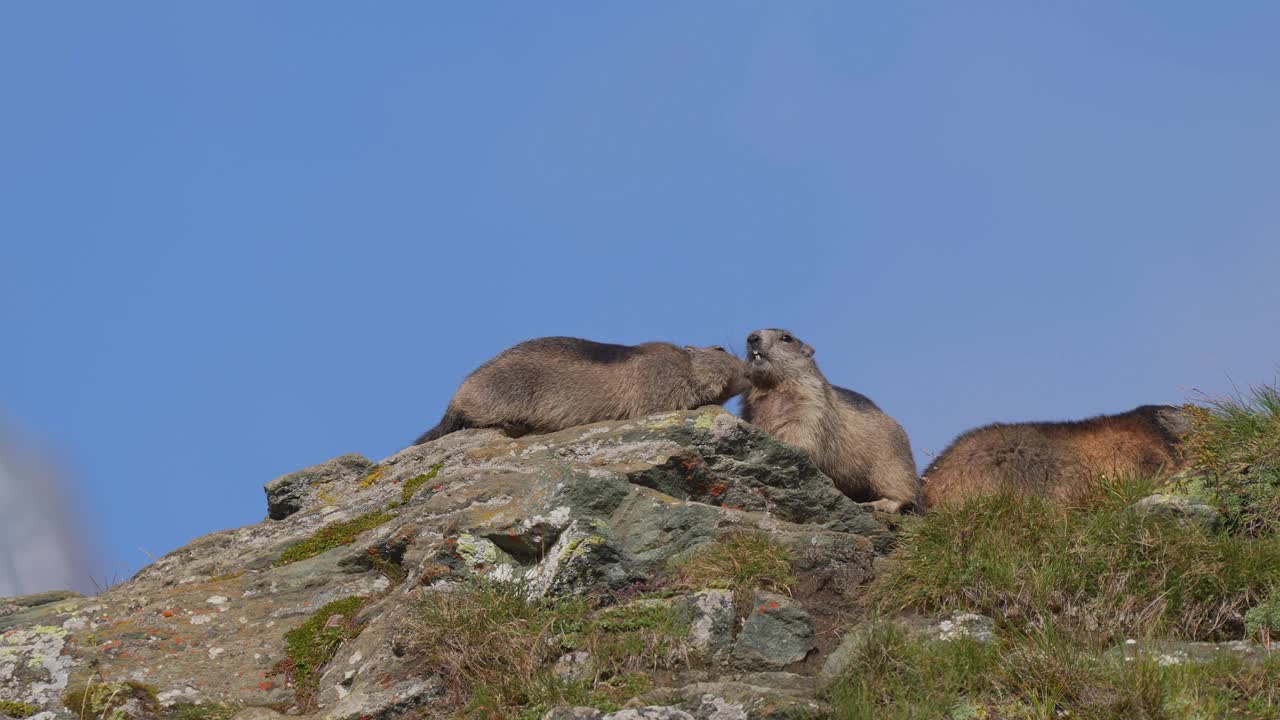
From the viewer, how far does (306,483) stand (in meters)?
12.1

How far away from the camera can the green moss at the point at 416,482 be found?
10.9 m

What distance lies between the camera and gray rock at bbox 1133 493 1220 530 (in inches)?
344

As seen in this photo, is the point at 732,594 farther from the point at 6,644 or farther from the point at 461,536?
the point at 6,644

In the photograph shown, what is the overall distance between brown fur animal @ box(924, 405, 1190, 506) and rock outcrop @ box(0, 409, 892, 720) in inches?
79.0

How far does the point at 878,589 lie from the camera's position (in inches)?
324

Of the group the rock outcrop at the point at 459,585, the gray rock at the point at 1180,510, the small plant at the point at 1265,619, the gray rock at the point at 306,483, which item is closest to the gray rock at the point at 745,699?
the rock outcrop at the point at 459,585

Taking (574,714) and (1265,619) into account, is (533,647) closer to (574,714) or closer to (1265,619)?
(574,714)

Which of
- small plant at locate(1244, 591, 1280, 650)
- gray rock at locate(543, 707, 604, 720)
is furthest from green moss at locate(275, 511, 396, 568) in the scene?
small plant at locate(1244, 591, 1280, 650)

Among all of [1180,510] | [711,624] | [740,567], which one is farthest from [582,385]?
[1180,510]

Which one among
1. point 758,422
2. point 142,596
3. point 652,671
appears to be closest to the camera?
point 652,671

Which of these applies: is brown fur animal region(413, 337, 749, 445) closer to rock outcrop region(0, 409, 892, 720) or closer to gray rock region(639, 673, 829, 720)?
rock outcrop region(0, 409, 892, 720)

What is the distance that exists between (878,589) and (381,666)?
3.14 metres

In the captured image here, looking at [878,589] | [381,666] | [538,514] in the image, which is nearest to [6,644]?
[381,666]

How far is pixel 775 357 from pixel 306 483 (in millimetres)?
4751
